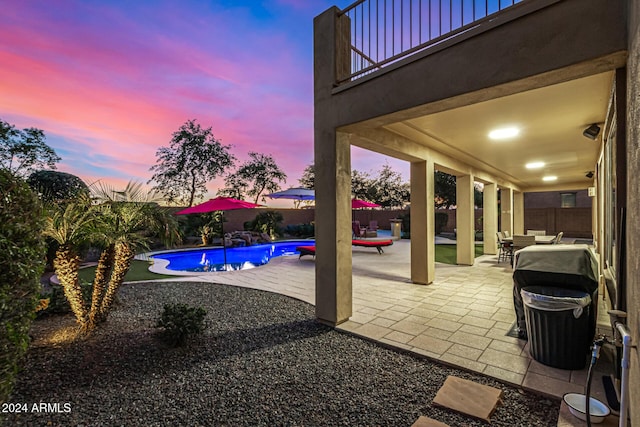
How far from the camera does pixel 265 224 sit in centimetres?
1795

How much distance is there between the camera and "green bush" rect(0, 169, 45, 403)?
1.92m

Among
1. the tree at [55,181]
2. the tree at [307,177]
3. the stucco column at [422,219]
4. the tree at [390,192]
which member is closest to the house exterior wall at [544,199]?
the tree at [390,192]

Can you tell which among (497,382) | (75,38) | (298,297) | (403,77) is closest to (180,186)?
(75,38)

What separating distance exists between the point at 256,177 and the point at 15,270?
21261 mm

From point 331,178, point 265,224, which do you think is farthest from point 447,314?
point 265,224

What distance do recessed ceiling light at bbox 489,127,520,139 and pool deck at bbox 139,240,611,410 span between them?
128 inches

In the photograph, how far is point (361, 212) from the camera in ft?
88.5

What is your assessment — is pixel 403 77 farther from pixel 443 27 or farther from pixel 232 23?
pixel 232 23

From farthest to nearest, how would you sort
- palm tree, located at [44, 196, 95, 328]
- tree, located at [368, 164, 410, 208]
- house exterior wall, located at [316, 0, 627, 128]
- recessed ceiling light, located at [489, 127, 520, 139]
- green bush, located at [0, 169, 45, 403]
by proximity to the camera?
tree, located at [368, 164, 410, 208]
recessed ceiling light, located at [489, 127, 520, 139]
palm tree, located at [44, 196, 95, 328]
house exterior wall, located at [316, 0, 627, 128]
green bush, located at [0, 169, 45, 403]

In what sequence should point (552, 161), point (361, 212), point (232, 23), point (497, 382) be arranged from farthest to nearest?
point (361, 212) → point (232, 23) → point (552, 161) → point (497, 382)

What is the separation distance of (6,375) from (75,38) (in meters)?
9.16

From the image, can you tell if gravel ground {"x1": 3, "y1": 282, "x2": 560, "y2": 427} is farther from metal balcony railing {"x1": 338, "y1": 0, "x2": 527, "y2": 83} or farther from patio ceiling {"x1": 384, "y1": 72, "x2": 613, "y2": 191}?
metal balcony railing {"x1": 338, "y1": 0, "x2": 527, "y2": 83}

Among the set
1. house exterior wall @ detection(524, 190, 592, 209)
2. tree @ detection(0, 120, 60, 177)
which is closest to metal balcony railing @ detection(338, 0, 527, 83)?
tree @ detection(0, 120, 60, 177)

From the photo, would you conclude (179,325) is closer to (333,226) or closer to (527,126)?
(333,226)
